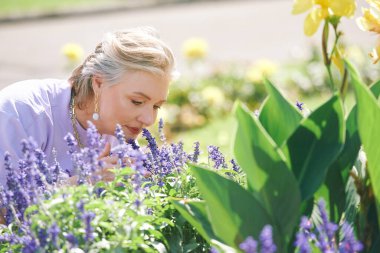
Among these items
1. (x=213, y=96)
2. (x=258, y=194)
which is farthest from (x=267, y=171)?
(x=213, y=96)

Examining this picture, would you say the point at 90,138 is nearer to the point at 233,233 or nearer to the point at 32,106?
the point at 233,233

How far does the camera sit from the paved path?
33.2 ft

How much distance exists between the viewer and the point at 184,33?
39.4 ft

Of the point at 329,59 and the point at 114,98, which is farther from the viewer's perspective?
the point at 114,98

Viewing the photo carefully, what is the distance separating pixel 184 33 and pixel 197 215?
1014cm

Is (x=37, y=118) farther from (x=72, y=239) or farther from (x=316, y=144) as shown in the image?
(x=316, y=144)

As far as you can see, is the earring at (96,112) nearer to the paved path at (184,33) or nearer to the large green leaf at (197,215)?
the large green leaf at (197,215)

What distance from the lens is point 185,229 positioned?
230 cm

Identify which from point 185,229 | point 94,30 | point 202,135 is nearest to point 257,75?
point 202,135

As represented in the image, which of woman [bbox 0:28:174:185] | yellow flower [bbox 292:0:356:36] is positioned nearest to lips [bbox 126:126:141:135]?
woman [bbox 0:28:174:185]

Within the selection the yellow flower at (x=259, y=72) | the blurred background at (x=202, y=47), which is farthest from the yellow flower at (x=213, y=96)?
the yellow flower at (x=259, y=72)

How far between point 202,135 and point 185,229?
4124 millimetres

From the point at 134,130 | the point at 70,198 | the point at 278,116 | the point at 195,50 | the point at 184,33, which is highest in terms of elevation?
the point at 278,116

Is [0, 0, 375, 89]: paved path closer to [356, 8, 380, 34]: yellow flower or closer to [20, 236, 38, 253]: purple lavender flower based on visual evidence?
[356, 8, 380, 34]: yellow flower
